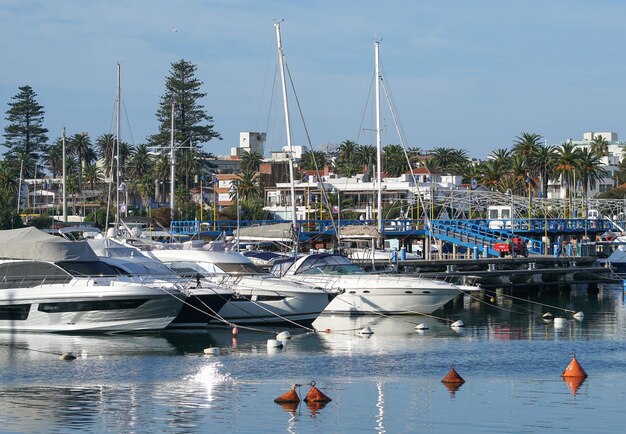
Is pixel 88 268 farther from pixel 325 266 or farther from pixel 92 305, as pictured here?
pixel 325 266

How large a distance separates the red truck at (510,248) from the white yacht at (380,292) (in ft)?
83.4

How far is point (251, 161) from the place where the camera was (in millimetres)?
156000

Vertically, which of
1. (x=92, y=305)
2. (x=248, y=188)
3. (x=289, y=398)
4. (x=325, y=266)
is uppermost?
(x=248, y=188)

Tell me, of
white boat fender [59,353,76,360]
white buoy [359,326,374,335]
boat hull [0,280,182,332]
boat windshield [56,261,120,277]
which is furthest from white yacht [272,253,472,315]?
white boat fender [59,353,76,360]

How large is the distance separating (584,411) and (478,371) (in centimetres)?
598

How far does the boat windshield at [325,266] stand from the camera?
48.2 m

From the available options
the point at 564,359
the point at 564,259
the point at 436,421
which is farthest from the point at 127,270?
the point at 564,259

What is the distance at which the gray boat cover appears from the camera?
4025 cm

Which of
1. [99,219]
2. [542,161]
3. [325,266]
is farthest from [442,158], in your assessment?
[325,266]

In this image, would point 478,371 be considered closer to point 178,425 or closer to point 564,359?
point 564,359

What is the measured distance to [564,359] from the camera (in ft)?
114

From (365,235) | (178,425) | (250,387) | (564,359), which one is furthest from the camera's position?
(365,235)

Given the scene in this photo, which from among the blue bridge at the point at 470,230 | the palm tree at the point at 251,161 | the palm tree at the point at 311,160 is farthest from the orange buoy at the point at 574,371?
the palm tree at the point at 311,160

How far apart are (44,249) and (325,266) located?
12.7 metres
